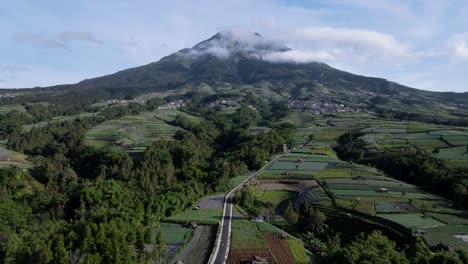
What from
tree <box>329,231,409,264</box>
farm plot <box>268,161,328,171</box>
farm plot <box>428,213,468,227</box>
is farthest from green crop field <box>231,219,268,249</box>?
farm plot <box>268,161,328,171</box>

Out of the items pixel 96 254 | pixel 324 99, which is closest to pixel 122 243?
pixel 96 254

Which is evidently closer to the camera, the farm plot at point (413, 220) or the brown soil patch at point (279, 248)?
the brown soil patch at point (279, 248)

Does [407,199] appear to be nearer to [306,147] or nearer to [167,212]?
[167,212]

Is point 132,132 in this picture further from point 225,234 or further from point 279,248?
point 279,248

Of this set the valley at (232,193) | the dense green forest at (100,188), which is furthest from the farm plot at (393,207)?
the dense green forest at (100,188)

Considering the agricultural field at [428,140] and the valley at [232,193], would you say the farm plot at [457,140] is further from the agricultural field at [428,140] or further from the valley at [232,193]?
the valley at [232,193]

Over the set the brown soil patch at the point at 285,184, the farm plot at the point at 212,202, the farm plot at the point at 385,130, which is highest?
the farm plot at the point at 385,130

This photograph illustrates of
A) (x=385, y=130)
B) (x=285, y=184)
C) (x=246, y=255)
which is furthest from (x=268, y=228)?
(x=385, y=130)

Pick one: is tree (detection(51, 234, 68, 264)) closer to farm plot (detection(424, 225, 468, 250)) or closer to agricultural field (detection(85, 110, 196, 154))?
farm plot (detection(424, 225, 468, 250))
